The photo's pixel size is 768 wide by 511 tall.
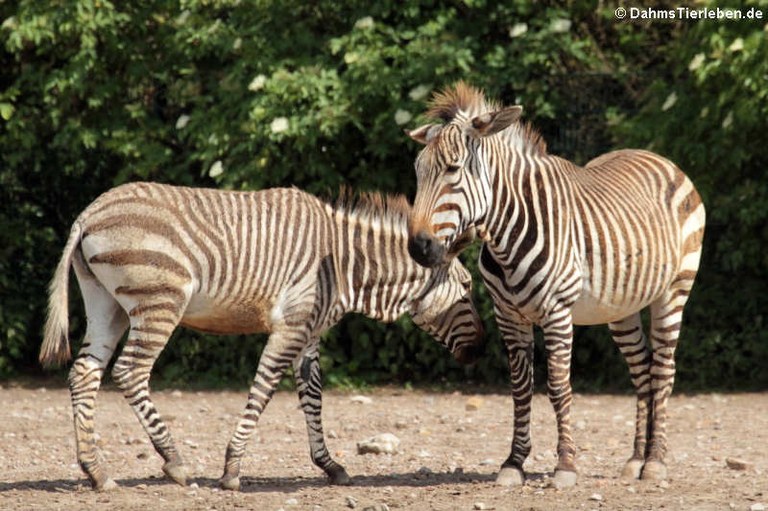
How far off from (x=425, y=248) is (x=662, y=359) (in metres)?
1.88

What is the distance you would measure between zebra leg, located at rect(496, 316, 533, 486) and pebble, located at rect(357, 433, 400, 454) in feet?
4.69

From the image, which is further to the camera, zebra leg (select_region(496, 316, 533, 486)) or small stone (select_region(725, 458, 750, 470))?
small stone (select_region(725, 458, 750, 470))

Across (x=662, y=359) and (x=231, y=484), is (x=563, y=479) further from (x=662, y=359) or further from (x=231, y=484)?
(x=231, y=484)

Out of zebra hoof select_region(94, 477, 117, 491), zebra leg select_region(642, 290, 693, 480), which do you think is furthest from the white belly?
zebra hoof select_region(94, 477, 117, 491)

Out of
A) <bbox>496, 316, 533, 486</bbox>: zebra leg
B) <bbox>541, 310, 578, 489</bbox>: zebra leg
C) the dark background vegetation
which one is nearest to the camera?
<bbox>541, 310, 578, 489</bbox>: zebra leg

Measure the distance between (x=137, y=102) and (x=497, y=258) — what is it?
704 cm

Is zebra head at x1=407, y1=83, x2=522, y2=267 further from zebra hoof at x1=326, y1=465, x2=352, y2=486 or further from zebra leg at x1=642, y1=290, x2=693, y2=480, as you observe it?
zebra hoof at x1=326, y1=465, x2=352, y2=486

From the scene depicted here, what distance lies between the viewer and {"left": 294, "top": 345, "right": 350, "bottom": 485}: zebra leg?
300 inches

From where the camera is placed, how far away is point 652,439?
7617 mm

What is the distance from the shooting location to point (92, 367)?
24.0 feet

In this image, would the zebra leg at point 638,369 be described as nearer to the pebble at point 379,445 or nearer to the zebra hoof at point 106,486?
the pebble at point 379,445

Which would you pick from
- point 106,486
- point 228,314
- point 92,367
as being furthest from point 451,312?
point 106,486

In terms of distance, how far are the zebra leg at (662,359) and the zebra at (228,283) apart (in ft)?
4.15

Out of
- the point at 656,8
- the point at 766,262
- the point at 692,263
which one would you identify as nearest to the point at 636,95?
the point at 656,8
